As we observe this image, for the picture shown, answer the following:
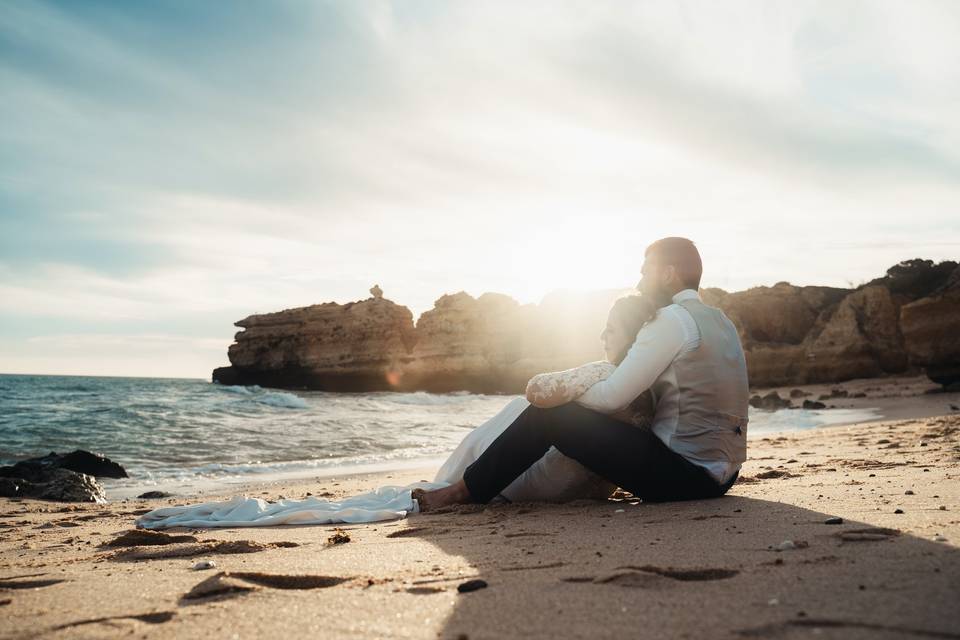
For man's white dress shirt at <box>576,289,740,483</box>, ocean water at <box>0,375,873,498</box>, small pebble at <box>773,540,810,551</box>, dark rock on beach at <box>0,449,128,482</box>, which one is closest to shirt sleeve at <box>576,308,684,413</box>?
man's white dress shirt at <box>576,289,740,483</box>

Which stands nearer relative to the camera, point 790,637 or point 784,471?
point 790,637

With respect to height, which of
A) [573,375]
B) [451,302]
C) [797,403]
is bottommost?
[797,403]

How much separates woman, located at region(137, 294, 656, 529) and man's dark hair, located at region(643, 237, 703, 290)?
0.23 metres

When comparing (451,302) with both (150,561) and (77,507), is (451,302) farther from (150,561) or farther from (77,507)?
(150,561)

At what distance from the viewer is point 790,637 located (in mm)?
1404

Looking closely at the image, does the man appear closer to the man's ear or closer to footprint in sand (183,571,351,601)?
the man's ear

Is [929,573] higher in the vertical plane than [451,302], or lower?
lower

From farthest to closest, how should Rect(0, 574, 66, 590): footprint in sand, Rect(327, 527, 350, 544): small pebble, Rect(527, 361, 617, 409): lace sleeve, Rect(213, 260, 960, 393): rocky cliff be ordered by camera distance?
Rect(213, 260, 960, 393): rocky cliff, Rect(527, 361, 617, 409): lace sleeve, Rect(327, 527, 350, 544): small pebble, Rect(0, 574, 66, 590): footprint in sand

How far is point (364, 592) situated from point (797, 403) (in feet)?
65.7

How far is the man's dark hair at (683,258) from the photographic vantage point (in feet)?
11.6

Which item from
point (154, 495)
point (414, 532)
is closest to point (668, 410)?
point (414, 532)

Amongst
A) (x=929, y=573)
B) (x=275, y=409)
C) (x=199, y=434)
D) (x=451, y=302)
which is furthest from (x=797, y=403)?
(x=451, y=302)

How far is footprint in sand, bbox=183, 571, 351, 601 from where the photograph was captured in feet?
6.66

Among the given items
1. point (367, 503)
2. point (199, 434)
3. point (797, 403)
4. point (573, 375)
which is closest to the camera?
point (573, 375)
